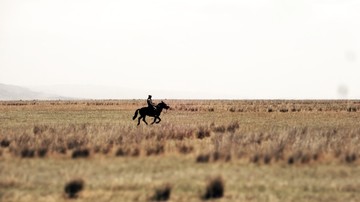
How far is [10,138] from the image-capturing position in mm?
18672

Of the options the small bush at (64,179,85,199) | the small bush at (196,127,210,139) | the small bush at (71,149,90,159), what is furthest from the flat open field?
the small bush at (196,127,210,139)

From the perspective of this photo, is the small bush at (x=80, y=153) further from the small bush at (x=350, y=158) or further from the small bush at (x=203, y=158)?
the small bush at (x=350, y=158)

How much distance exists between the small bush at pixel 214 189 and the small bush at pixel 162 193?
2.67 feet

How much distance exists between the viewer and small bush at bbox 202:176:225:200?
33.2 ft

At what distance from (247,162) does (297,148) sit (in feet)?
8.23

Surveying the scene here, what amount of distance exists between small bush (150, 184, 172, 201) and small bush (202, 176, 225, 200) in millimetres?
815

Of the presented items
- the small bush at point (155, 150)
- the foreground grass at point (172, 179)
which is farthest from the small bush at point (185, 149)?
the foreground grass at point (172, 179)

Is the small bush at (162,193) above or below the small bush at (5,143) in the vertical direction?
below

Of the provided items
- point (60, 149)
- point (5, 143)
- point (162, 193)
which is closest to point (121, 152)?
point (60, 149)

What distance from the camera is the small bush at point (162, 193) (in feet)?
32.6

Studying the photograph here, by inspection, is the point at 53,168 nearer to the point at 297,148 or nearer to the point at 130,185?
the point at 130,185

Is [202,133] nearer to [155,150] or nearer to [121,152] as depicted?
[155,150]

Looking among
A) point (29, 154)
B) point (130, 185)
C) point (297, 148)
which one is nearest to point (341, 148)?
point (297, 148)

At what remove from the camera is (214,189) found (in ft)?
34.0
